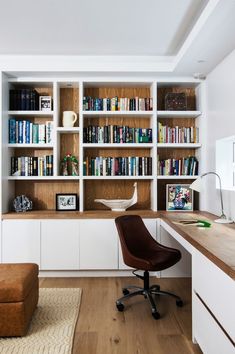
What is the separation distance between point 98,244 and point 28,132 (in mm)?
1634

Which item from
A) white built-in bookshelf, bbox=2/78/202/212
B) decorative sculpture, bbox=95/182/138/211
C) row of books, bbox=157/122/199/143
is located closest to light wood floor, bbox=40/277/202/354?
decorative sculpture, bbox=95/182/138/211

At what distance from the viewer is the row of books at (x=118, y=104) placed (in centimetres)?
416

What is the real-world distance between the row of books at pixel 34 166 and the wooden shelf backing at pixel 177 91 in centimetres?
161

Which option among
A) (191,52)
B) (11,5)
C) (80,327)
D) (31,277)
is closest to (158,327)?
(80,327)

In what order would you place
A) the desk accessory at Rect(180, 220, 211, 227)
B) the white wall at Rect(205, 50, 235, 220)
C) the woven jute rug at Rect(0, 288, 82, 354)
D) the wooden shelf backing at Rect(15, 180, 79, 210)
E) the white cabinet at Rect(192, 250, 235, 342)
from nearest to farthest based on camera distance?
the white cabinet at Rect(192, 250, 235, 342), the woven jute rug at Rect(0, 288, 82, 354), the desk accessory at Rect(180, 220, 211, 227), the white wall at Rect(205, 50, 235, 220), the wooden shelf backing at Rect(15, 180, 79, 210)

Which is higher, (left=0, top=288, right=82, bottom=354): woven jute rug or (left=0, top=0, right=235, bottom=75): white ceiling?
(left=0, top=0, right=235, bottom=75): white ceiling

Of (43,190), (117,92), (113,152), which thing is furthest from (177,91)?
(43,190)

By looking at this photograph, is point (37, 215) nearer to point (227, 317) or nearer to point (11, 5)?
point (11, 5)

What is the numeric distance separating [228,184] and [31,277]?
214 centimetres

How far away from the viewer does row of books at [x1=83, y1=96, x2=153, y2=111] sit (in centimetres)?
416

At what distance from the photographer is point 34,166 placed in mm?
4129

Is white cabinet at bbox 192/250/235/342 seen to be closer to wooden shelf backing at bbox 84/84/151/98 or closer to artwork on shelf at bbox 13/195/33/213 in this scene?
artwork on shelf at bbox 13/195/33/213

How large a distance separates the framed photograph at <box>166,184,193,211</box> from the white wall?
20 cm

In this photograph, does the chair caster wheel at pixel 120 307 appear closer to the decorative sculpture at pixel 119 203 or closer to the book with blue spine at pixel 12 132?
the decorative sculpture at pixel 119 203
